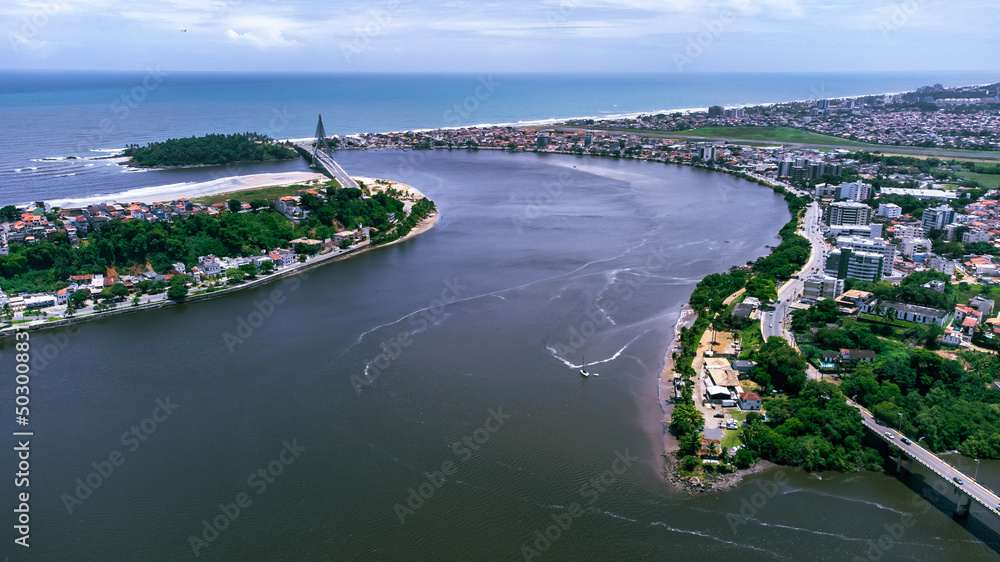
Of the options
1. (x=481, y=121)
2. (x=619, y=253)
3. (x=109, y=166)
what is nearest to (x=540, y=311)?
(x=619, y=253)

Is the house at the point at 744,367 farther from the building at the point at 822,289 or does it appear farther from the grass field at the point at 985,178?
the grass field at the point at 985,178

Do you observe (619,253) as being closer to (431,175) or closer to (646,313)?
(646,313)

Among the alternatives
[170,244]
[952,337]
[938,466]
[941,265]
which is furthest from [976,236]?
[170,244]

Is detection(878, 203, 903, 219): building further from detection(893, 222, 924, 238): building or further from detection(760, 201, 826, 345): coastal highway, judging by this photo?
detection(760, 201, 826, 345): coastal highway

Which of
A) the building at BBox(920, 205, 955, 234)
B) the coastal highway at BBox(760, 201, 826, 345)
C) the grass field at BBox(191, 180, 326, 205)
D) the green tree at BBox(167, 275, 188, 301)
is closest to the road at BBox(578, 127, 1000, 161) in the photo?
the building at BBox(920, 205, 955, 234)

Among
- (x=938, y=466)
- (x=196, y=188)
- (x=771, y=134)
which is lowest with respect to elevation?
(x=938, y=466)

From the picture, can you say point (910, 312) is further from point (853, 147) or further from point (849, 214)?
point (853, 147)
